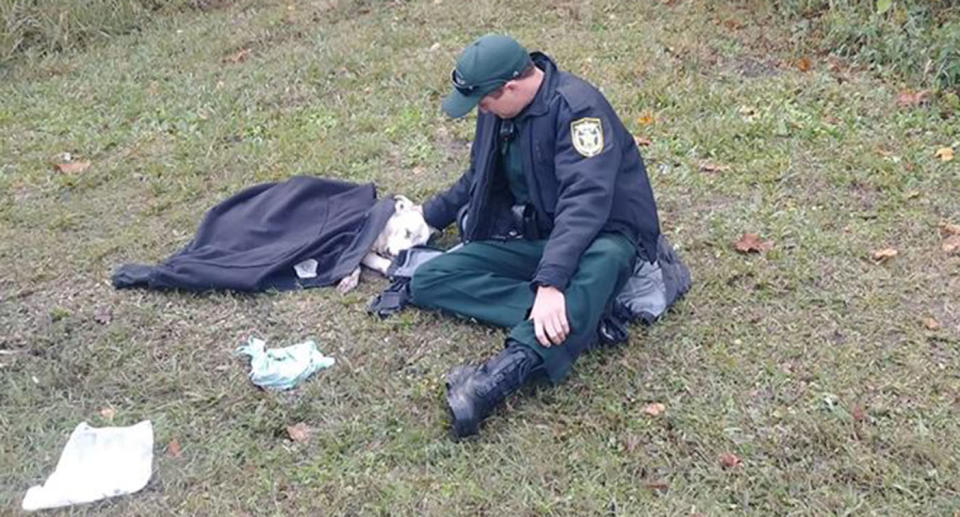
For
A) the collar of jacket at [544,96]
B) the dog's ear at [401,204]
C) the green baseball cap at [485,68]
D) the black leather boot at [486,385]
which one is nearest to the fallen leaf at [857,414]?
the black leather boot at [486,385]

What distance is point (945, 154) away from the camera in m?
4.61

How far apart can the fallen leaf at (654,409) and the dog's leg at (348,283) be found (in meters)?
1.24

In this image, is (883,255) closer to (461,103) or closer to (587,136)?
(587,136)

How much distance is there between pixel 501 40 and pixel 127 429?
5.26ft

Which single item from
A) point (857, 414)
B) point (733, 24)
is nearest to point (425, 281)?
point (857, 414)

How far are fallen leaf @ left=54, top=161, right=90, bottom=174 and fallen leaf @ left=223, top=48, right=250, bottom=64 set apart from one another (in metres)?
1.59

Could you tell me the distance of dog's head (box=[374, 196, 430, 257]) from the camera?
3.99 meters

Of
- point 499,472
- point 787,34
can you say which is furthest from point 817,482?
point 787,34

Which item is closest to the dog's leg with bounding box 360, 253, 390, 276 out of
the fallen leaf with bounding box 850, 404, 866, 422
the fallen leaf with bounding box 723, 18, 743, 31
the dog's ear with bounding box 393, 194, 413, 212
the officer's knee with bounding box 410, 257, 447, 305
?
the dog's ear with bounding box 393, 194, 413, 212

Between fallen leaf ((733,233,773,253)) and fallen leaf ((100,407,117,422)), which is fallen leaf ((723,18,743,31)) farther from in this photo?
fallen leaf ((100,407,117,422))

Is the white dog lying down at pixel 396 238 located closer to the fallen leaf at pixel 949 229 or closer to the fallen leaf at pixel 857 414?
the fallen leaf at pixel 857 414

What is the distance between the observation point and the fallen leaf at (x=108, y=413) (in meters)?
3.26

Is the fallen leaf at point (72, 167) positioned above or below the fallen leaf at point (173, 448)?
below

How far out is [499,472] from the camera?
295 centimetres
